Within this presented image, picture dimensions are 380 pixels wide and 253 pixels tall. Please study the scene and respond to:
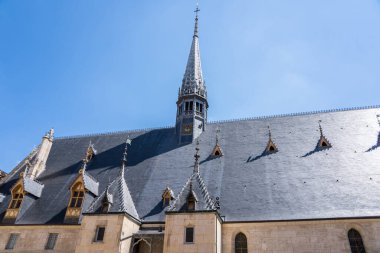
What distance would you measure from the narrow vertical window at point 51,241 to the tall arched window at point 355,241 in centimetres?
1845

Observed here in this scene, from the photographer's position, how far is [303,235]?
1847cm

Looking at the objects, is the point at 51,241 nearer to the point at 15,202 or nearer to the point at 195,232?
the point at 15,202

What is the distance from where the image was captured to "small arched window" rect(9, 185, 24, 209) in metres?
23.7

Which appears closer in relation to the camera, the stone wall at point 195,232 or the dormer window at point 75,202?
the stone wall at point 195,232

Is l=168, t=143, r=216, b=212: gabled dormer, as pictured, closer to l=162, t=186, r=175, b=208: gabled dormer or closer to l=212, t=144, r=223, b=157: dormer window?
l=162, t=186, r=175, b=208: gabled dormer

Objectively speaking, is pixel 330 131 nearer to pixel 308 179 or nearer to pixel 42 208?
pixel 308 179

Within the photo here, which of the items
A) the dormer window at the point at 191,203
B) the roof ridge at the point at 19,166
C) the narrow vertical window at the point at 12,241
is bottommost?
the narrow vertical window at the point at 12,241

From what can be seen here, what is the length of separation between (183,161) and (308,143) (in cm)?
1013

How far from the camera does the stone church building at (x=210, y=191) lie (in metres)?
18.6

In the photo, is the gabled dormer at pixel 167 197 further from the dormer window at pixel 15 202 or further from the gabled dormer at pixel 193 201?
the dormer window at pixel 15 202

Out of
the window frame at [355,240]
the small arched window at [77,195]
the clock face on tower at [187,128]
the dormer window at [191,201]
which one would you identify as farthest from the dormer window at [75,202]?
the window frame at [355,240]

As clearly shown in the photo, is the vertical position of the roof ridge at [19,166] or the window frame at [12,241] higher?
the roof ridge at [19,166]

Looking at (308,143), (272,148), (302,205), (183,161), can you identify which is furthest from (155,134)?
(302,205)

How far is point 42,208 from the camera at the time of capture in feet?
77.9
